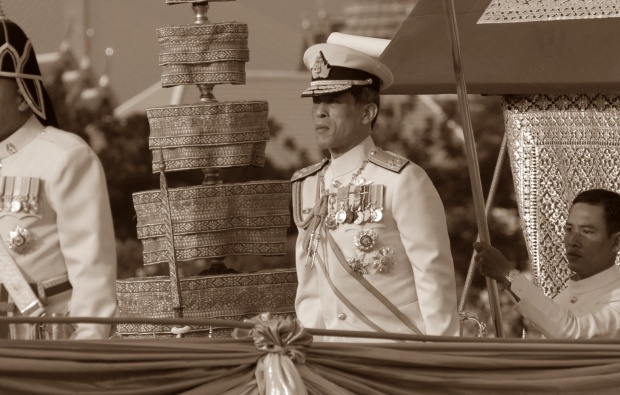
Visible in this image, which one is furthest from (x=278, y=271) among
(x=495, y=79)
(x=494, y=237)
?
(x=494, y=237)

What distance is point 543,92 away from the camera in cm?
671

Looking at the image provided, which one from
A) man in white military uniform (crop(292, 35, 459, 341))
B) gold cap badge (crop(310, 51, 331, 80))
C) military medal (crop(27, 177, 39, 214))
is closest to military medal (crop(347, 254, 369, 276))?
man in white military uniform (crop(292, 35, 459, 341))

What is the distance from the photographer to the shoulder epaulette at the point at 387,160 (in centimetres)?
576

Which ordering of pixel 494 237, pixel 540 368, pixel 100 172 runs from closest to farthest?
1. pixel 540 368
2. pixel 100 172
3. pixel 494 237

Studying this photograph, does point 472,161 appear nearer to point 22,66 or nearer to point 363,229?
point 363,229

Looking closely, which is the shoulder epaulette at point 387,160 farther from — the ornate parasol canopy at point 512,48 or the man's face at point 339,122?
the ornate parasol canopy at point 512,48

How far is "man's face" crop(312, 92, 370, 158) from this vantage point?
5824 millimetres

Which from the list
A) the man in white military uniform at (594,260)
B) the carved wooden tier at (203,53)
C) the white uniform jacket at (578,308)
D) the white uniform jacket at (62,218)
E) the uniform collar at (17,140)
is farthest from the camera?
the carved wooden tier at (203,53)

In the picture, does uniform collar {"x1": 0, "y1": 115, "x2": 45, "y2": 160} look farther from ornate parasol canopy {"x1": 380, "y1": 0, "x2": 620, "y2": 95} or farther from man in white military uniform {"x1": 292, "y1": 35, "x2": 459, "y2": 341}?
ornate parasol canopy {"x1": 380, "y1": 0, "x2": 620, "y2": 95}

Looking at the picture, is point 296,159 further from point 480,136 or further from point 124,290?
point 124,290

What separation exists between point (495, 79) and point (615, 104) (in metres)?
0.50

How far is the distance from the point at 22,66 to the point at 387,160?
3.99 feet

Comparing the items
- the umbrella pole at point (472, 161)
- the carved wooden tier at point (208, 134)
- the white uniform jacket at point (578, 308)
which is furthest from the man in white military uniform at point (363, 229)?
the carved wooden tier at point (208, 134)

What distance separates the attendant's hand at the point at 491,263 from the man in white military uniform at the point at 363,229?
190 millimetres
